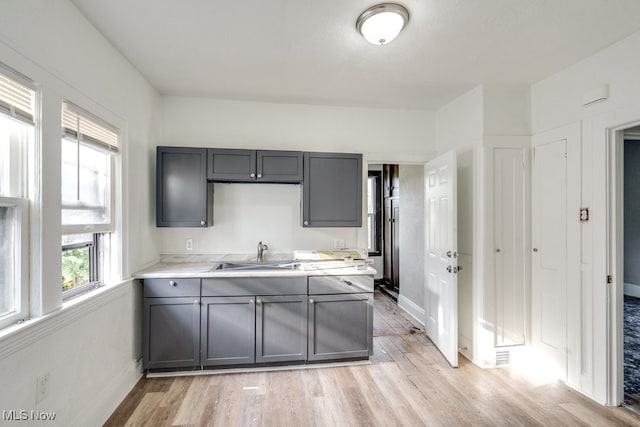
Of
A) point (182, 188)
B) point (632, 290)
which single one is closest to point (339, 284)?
point (182, 188)

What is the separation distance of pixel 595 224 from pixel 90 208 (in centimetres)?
385

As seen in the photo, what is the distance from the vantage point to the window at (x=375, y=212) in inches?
221

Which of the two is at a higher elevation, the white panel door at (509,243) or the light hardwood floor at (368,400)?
the white panel door at (509,243)

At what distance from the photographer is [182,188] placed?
278 centimetres

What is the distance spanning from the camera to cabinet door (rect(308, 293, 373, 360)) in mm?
2617

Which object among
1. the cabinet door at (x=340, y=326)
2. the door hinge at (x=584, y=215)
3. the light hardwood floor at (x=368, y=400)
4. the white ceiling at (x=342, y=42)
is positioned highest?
the white ceiling at (x=342, y=42)

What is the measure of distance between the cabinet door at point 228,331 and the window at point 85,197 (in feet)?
2.92

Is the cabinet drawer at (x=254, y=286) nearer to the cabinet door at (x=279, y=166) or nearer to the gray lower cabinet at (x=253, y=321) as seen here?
the gray lower cabinet at (x=253, y=321)

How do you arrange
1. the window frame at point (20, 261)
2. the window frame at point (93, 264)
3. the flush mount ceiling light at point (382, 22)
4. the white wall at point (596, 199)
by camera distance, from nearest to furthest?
the window frame at point (20, 261) < the flush mount ceiling light at point (382, 22) < the window frame at point (93, 264) < the white wall at point (596, 199)

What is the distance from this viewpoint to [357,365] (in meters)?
2.70

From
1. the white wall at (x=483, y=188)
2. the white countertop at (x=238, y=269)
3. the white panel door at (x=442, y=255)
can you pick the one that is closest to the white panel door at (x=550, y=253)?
the white wall at (x=483, y=188)

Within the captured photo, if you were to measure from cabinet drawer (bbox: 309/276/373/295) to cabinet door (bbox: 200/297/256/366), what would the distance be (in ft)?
1.94

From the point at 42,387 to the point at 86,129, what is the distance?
157cm

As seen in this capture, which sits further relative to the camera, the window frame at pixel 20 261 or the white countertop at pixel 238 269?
the white countertop at pixel 238 269
